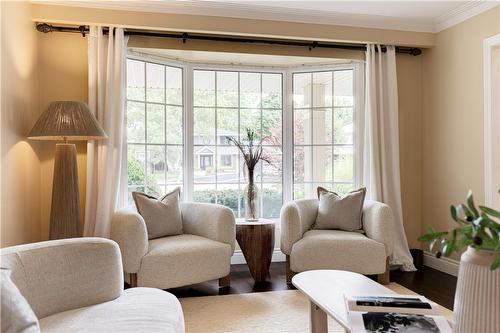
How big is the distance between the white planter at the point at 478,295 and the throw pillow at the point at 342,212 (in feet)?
8.12

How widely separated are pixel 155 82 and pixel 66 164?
4.80ft

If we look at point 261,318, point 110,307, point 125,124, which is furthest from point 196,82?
point 110,307

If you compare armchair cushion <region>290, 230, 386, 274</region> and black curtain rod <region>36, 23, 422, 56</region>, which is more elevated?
black curtain rod <region>36, 23, 422, 56</region>

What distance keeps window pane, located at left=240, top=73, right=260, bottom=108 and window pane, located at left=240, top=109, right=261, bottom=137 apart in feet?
0.22

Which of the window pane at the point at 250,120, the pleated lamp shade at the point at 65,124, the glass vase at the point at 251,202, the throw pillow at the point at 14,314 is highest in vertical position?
the window pane at the point at 250,120

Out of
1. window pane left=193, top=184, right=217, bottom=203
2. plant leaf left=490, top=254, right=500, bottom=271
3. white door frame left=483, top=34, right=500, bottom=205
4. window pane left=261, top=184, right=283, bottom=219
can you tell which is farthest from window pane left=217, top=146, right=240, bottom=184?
plant leaf left=490, top=254, right=500, bottom=271

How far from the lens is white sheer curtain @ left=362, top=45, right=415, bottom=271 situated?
13.3 feet

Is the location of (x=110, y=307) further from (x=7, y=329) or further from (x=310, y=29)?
(x=310, y=29)

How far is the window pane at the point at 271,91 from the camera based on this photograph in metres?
4.54

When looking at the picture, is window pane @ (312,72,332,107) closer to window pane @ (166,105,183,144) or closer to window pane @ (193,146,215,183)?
window pane @ (193,146,215,183)

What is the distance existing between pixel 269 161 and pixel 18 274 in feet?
10.2

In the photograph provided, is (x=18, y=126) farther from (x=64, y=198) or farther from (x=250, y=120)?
(x=250, y=120)

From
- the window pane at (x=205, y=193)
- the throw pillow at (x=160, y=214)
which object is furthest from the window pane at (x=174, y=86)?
the throw pillow at (x=160, y=214)

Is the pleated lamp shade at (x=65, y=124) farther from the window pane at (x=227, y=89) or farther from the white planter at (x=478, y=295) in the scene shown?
the white planter at (x=478, y=295)
